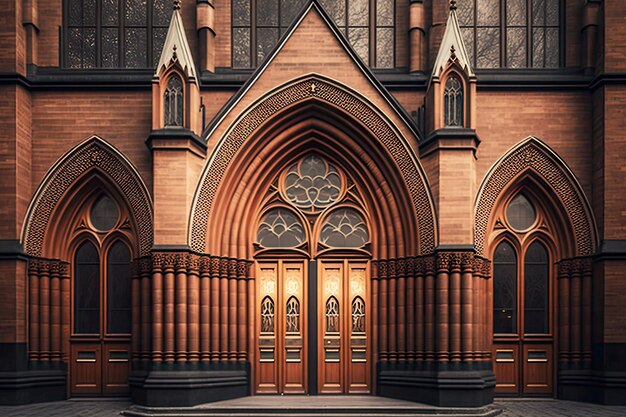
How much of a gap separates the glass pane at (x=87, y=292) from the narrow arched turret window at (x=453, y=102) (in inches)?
367

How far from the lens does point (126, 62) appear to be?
18781 mm

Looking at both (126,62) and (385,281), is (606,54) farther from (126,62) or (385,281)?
(126,62)

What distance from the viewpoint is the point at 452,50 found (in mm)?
16875

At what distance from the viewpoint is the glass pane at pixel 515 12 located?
61.9 feet

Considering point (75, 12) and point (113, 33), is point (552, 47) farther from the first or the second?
point (75, 12)

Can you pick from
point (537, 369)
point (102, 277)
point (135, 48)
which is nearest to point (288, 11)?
point (135, 48)

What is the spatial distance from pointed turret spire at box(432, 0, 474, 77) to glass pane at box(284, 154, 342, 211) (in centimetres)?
375

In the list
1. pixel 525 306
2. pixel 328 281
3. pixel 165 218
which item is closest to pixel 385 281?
pixel 328 281

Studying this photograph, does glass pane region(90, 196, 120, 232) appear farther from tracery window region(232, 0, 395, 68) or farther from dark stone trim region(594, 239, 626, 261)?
dark stone trim region(594, 239, 626, 261)

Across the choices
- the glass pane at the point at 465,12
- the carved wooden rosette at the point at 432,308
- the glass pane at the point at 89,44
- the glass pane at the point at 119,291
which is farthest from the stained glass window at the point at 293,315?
the glass pane at the point at 465,12

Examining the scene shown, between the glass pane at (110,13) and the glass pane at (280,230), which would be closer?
the glass pane at (280,230)

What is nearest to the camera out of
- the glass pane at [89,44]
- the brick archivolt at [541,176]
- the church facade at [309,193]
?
the church facade at [309,193]

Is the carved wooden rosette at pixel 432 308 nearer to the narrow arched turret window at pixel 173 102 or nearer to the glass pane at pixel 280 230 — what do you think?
the glass pane at pixel 280 230

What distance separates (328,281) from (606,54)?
866cm
